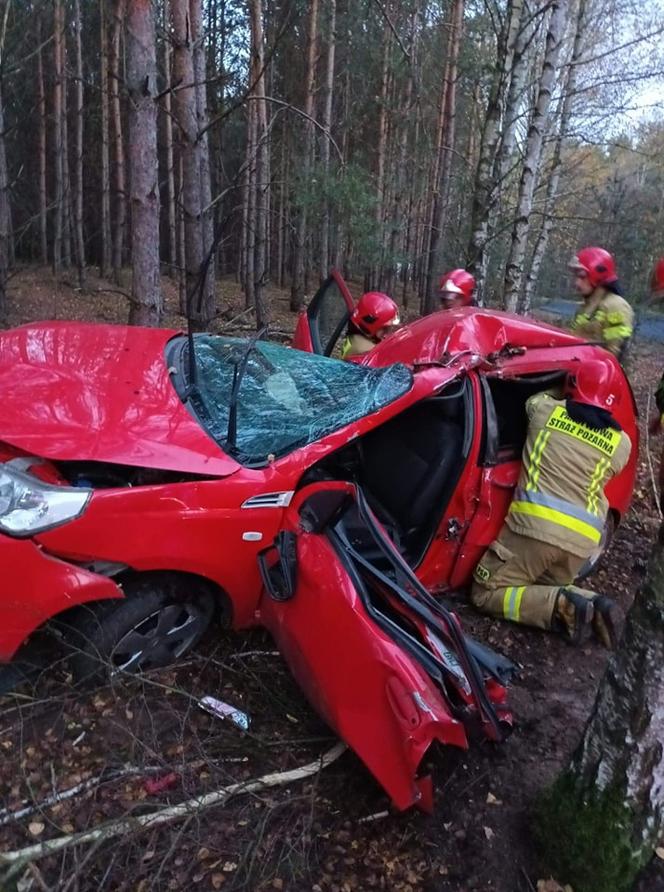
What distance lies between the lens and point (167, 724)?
8.89 feet

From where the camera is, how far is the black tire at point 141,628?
8.82 feet

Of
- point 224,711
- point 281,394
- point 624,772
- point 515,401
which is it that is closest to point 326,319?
point 515,401

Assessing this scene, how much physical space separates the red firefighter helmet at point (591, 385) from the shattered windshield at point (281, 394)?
42.9 inches

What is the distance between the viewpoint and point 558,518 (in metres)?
3.73

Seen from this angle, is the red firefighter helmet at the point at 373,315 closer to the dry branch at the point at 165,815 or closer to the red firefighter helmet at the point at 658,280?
the red firefighter helmet at the point at 658,280

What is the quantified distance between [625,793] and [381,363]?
2571mm

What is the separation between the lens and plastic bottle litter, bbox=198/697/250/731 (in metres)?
2.73

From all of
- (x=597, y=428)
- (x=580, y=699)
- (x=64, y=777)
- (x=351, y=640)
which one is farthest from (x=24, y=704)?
(x=597, y=428)

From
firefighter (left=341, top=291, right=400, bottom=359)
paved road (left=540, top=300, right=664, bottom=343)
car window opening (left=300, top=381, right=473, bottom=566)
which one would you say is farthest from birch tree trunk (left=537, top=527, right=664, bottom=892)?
paved road (left=540, top=300, right=664, bottom=343)

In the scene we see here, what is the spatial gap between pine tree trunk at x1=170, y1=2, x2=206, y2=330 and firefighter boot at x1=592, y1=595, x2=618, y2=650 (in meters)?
3.94

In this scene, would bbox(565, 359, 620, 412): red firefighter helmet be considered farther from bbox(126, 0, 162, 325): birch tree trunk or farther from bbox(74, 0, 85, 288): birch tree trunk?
bbox(74, 0, 85, 288): birch tree trunk

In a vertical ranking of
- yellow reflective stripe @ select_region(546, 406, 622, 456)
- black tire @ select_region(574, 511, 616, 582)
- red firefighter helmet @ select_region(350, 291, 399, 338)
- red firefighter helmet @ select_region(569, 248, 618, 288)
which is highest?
red firefighter helmet @ select_region(569, 248, 618, 288)

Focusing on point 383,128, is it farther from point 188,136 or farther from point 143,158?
point 143,158

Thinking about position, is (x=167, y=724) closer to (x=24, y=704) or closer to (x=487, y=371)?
(x=24, y=704)
